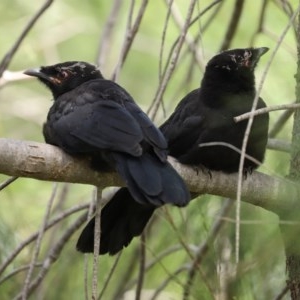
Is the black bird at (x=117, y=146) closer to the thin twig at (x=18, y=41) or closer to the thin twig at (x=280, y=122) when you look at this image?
the thin twig at (x=18, y=41)

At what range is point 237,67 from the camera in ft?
14.8

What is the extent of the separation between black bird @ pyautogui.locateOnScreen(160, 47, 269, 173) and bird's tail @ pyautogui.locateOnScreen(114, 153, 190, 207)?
57 centimetres

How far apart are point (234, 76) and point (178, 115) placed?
1.01ft

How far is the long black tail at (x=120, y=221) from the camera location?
160 inches

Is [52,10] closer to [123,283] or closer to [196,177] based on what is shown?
[123,283]

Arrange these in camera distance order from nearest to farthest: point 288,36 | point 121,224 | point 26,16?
point 121,224 → point 288,36 → point 26,16

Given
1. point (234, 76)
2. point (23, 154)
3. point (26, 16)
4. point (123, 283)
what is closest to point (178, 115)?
point (234, 76)

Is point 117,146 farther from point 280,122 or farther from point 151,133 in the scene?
point 280,122

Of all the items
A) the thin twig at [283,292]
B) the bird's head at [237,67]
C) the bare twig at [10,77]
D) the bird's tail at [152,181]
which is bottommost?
the thin twig at [283,292]

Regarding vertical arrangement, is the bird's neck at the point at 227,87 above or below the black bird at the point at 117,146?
above

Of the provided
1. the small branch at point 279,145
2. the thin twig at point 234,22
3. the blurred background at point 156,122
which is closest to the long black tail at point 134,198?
the blurred background at point 156,122

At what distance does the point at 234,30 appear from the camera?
5180 millimetres

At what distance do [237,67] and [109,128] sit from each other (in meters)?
1.04

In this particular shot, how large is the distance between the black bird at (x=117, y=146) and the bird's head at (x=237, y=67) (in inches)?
23.1
